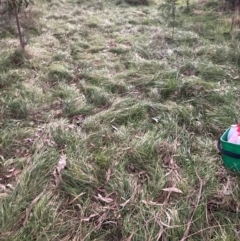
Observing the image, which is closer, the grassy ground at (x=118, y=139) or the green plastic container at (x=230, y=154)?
the grassy ground at (x=118, y=139)

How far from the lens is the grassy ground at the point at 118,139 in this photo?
6.66ft

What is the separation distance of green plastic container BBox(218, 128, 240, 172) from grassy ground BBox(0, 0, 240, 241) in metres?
0.08

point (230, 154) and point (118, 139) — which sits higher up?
point (230, 154)

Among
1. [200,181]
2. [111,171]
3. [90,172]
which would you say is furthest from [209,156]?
[90,172]

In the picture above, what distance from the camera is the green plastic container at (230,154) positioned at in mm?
2293

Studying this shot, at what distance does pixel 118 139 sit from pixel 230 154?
1.09m

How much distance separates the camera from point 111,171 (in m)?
2.45

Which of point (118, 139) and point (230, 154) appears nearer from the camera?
point (230, 154)

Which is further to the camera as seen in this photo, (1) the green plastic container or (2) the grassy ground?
(1) the green plastic container

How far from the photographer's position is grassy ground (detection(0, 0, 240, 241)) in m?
2.03

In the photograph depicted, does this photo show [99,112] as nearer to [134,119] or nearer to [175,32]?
[134,119]

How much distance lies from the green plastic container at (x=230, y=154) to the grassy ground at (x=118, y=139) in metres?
0.08

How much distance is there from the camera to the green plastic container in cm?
229

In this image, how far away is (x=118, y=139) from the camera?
9.52 feet
